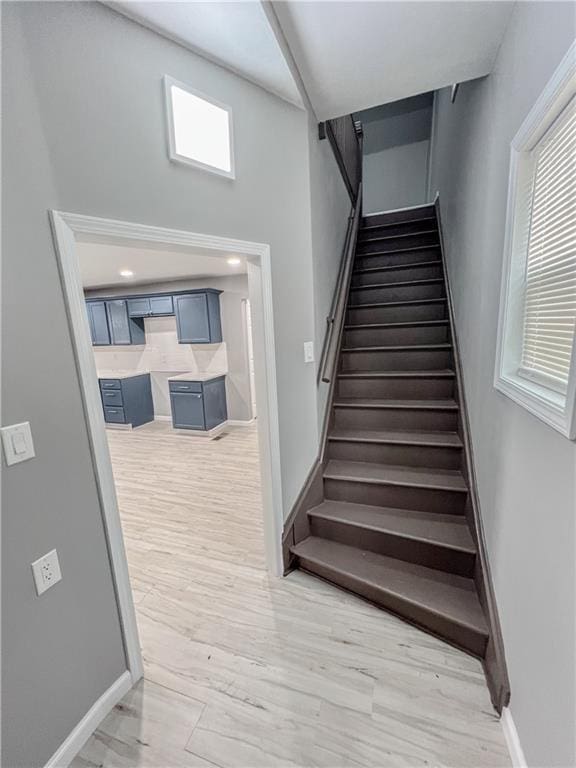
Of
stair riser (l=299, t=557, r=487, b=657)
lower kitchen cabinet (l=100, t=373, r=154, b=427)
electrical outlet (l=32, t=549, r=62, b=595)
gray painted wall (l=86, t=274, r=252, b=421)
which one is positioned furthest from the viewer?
lower kitchen cabinet (l=100, t=373, r=154, b=427)

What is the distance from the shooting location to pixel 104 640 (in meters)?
1.39

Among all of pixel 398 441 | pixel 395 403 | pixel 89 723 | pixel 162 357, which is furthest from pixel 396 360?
pixel 162 357

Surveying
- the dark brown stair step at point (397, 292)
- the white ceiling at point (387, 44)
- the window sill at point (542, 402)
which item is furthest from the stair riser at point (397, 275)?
the window sill at point (542, 402)

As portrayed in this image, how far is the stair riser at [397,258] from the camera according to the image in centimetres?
356

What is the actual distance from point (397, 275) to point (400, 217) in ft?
4.53

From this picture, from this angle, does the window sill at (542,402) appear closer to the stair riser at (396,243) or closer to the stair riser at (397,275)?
the stair riser at (397,275)

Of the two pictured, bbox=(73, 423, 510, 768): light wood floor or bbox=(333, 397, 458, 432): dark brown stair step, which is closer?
bbox=(73, 423, 510, 768): light wood floor

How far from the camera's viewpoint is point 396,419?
2535 mm

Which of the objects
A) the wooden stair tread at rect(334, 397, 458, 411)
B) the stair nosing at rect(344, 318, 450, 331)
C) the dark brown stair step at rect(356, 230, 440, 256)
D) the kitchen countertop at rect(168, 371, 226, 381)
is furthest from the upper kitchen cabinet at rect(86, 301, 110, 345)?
the wooden stair tread at rect(334, 397, 458, 411)

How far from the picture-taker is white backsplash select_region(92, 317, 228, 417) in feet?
18.1

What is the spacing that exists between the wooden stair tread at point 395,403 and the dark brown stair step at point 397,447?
183 millimetres

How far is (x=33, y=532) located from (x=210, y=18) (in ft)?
6.31

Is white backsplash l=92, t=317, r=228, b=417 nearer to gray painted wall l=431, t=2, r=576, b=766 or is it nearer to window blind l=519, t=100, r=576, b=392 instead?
gray painted wall l=431, t=2, r=576, b=766

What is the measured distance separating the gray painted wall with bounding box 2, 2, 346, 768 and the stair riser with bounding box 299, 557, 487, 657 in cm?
113
